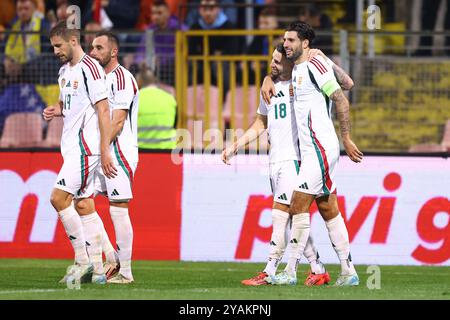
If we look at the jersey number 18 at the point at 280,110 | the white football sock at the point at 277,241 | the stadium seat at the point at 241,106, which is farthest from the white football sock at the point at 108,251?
the stadium seat at the point at 241,106

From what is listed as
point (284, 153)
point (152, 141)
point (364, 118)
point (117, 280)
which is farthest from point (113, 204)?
point (364, 118)

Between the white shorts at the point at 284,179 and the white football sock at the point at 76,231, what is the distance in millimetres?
1969

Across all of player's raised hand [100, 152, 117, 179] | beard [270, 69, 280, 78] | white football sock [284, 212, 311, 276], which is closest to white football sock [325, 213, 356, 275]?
white football sock [284, 212, 311, 276]

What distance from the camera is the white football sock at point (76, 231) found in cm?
1263

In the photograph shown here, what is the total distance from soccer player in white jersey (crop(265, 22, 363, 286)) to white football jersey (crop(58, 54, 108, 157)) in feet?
6.36

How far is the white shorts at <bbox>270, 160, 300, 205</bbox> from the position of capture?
42.4 ft

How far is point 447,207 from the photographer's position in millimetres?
16078

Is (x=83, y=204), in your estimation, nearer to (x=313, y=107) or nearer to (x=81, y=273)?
(x=81, y=273)

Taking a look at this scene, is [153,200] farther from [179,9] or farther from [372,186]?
[179,9]

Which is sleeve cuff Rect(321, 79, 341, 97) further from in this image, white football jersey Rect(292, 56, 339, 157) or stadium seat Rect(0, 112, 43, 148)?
stadium seat Rect(0, 112, 43, 148)

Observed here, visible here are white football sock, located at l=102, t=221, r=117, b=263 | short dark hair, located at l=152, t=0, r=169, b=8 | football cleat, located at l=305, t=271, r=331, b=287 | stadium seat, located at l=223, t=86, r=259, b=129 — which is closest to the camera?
football cleat, located at l=305, t=271, r=331, b=287

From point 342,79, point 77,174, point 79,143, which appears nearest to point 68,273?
point 77,174

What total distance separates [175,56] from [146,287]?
657cm

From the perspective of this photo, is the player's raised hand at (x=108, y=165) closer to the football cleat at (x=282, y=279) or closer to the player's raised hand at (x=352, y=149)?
the football cleat at (x=282, y=279)
